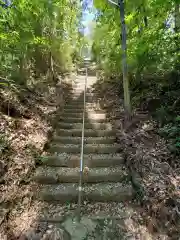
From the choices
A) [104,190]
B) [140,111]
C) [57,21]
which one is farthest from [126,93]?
[57,21]

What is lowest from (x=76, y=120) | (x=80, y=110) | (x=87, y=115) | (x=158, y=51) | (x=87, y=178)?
(x=87, y=178)

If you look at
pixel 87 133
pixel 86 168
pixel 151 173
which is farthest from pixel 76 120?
pixel 151 173

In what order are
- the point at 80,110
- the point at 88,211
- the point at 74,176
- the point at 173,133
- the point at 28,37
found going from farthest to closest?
the point at 80,110 → the point at 28,37 → the point at 173,133 → the point at 74,176 → the point at 88,211

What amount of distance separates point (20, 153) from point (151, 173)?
2420mm

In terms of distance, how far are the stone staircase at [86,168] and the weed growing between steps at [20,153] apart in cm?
25

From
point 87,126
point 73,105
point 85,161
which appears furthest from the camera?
point 73,105

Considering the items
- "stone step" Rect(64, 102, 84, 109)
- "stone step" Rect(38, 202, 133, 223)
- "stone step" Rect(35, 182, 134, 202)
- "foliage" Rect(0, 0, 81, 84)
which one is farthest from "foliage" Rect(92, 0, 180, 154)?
"foliage" Rect(0, 0, 81, 84)

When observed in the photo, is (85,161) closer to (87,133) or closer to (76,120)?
(87,133)

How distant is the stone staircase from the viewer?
9.35 feet

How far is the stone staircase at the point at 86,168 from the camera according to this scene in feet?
9.35

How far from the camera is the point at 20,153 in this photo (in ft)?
10.5

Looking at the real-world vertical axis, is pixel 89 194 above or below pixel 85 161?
below

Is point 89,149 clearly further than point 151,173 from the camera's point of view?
Yes

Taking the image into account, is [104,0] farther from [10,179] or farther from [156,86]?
[10,179]
